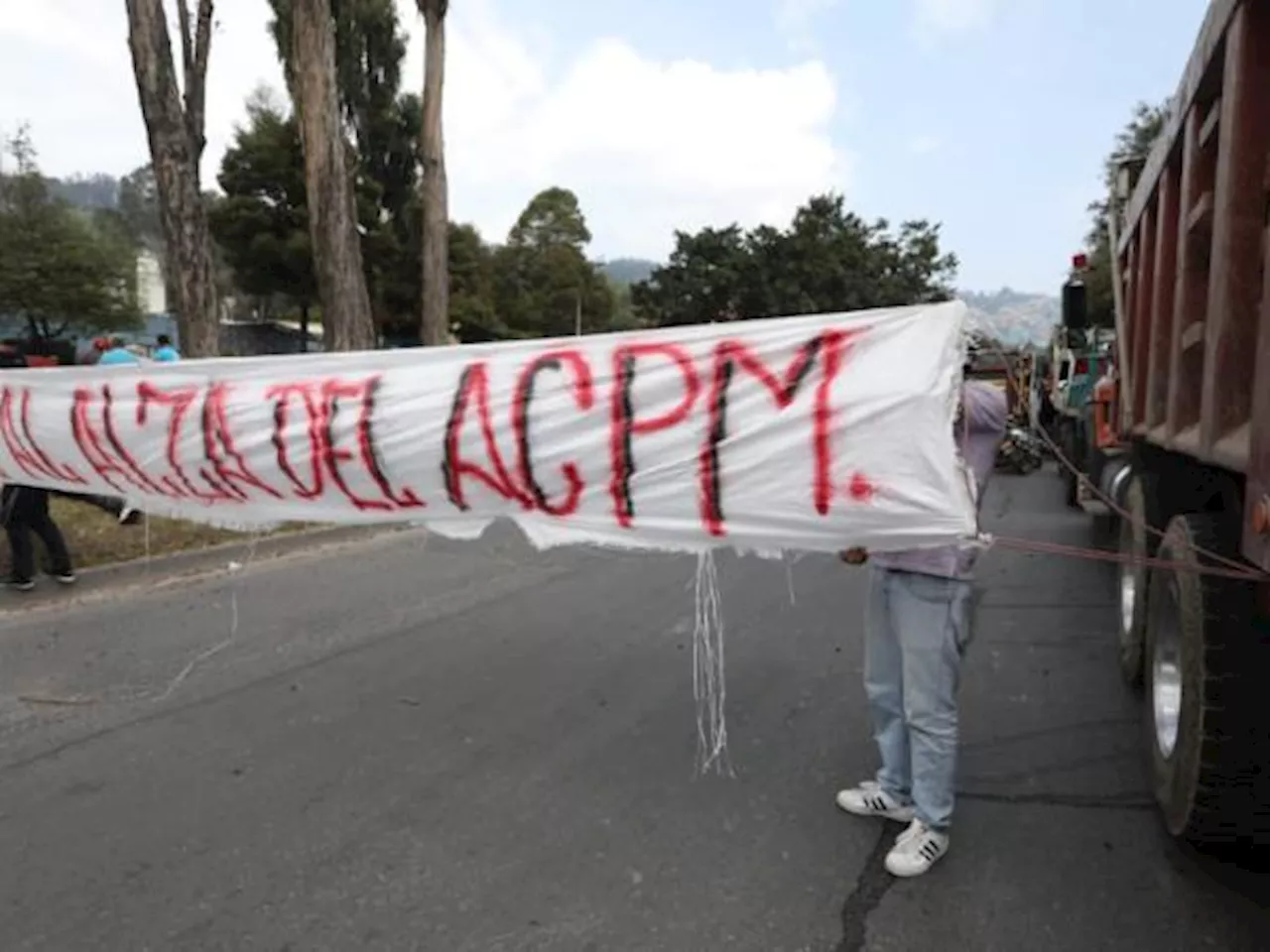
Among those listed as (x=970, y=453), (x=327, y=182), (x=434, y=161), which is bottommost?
(x=970, y=453)

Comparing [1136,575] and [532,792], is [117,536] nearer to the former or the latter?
[532,792]

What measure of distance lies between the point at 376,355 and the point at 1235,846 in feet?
11.6

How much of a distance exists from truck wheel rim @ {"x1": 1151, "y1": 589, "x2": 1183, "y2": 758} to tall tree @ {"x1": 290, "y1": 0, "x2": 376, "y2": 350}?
1153 centimetres

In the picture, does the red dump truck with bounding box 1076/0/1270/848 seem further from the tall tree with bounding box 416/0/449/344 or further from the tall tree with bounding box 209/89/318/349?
the tall tree with bounding box 209/89/318/349

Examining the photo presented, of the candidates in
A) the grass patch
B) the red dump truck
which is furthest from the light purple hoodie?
the grass patch

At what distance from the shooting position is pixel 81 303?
3391 centimetres

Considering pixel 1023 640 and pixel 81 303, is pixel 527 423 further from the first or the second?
pixel 81 303

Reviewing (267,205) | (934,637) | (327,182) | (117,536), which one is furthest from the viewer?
(267,205)

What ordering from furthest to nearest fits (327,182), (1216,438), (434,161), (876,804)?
1. (434,161)
2. (327,182)
3. (876,804)
4. (1216,438)

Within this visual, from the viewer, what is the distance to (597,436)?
140 inches

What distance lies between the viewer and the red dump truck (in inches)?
95.2

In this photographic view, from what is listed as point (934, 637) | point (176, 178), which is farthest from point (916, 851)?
point (176, 178)

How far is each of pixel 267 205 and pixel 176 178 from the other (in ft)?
76.9

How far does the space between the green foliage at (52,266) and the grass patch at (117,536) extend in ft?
94.0
